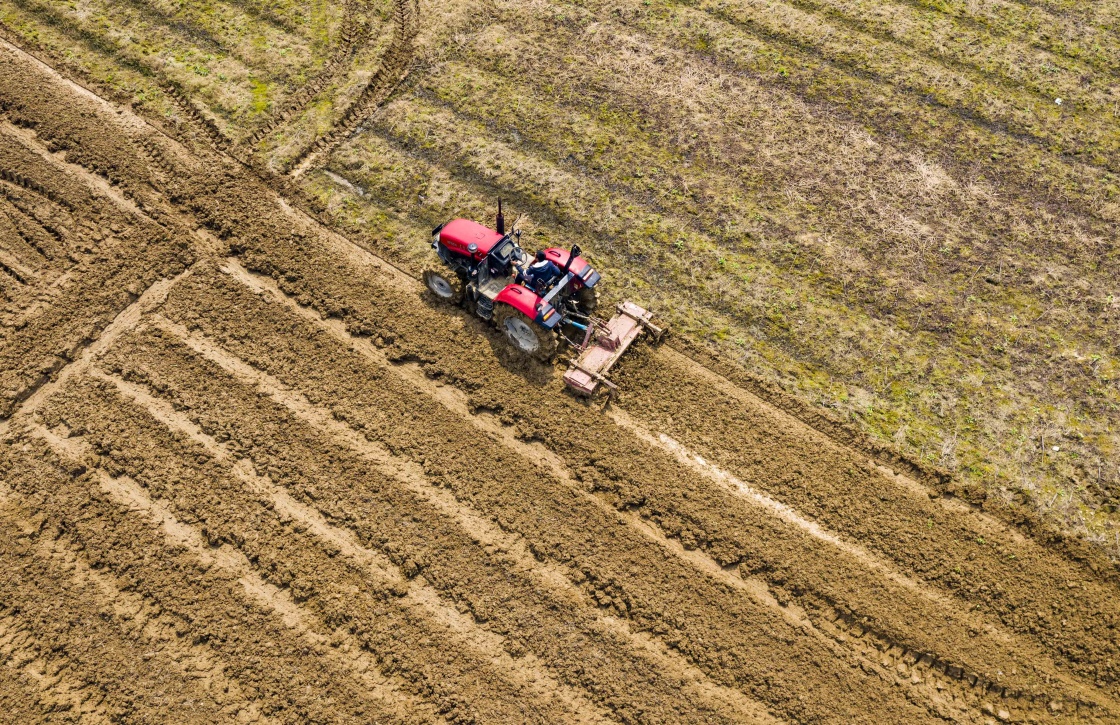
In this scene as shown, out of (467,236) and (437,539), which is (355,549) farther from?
(467,236)

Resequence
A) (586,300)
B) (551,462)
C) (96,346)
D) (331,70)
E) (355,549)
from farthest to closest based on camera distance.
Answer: (331,70) < (586,300) < (96,346) < (551,462) < (355,549)

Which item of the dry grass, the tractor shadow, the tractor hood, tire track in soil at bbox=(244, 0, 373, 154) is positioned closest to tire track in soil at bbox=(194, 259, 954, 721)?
the tractor shadow

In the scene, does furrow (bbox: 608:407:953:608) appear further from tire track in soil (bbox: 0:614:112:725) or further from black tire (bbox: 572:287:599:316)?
tire track in soil (bbox: 0:614:112:725)

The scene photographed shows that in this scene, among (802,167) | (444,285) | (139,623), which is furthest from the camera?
(802,167)

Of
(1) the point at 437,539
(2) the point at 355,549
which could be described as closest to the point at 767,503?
(1) the point at 437,539

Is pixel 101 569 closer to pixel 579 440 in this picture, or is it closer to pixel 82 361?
pixel 82 361

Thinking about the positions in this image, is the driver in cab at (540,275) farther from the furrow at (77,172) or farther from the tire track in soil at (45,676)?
the tire track in soil at (45,676)

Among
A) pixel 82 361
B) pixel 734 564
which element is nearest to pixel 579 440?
pixel 734 564
